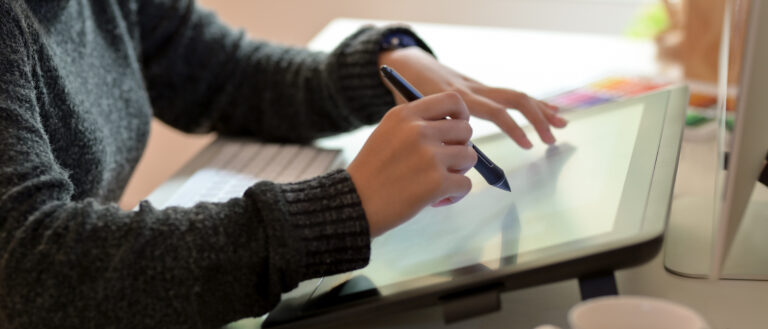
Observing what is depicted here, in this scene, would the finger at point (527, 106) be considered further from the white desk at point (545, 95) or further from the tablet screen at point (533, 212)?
the white desk at point (545, 95)

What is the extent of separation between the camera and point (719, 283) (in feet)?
1.90

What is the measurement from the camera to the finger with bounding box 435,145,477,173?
538 mm

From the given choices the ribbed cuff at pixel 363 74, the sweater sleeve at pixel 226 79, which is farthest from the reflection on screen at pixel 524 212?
the sweater sleeve at pixel 226 79

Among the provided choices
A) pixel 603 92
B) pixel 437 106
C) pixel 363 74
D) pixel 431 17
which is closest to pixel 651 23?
pixel 603 92

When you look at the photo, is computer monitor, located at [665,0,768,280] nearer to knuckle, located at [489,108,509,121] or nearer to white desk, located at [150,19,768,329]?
white desk, located at [150,19,768,329]

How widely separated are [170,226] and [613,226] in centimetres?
28

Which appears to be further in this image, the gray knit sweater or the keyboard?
the keyboard

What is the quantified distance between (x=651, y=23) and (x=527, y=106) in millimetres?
755

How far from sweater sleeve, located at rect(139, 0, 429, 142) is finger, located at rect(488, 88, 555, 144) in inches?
7.8

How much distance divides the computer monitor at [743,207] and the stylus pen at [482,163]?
0.14m

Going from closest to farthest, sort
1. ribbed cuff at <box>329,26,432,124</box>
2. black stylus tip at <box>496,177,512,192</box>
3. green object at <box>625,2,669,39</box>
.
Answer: black stylus tip at <box>496,177,512,192</box> < ribbed cuff at <box>329,26,432,124</box> < green object at <box>625,2,669,39</box>

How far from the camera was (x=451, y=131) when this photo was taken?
1.82 ft

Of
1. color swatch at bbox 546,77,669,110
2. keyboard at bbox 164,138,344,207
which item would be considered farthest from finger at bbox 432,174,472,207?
color swatch at bbox 546,77,669,110

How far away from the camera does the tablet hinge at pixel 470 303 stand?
19.6 inches
